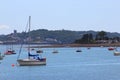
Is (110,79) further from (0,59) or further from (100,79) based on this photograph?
(0,59)

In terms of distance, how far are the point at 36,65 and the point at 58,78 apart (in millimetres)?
21568

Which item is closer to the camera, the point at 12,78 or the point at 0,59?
the point at 12,78

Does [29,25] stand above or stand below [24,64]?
above

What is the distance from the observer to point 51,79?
5481 cm

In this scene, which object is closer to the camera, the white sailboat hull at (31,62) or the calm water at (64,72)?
the calm water at (64,72)

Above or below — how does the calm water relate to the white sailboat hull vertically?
below

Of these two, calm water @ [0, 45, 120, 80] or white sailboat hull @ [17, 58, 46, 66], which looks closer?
calm water @ [0, 45, 120, 80]

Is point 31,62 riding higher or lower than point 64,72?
higher

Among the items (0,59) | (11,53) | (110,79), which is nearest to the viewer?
(110,79)

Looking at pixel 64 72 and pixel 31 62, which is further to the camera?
pixel 31 62

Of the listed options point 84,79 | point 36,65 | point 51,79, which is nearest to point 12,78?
point 51,79

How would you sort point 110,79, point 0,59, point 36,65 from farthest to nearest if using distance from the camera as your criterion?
point 0,59, point 36,65, point 110,79

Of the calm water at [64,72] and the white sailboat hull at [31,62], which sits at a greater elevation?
the white sailboat hull at [31,62]

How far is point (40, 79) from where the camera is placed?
5469 centimetres
